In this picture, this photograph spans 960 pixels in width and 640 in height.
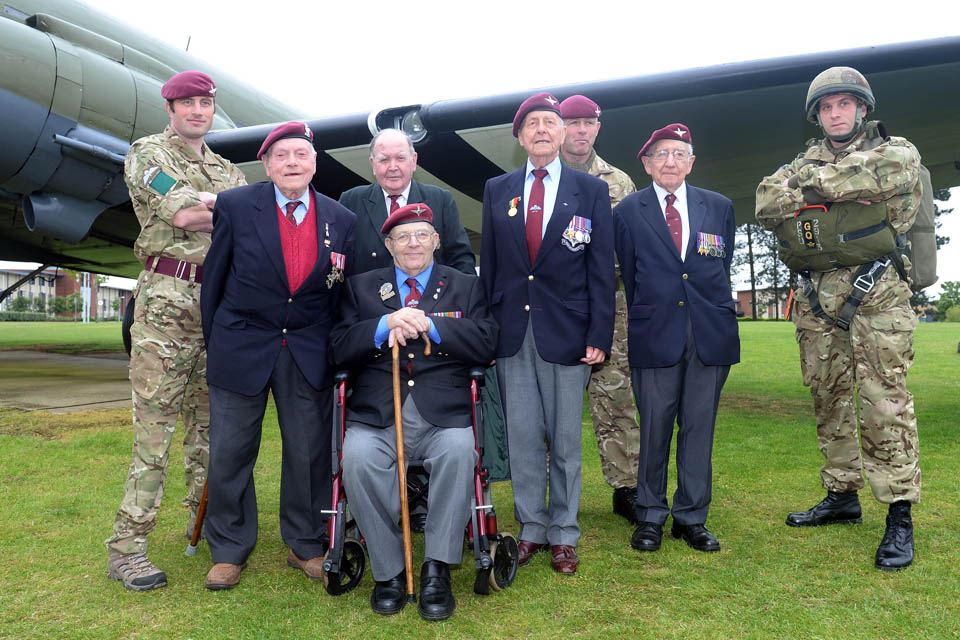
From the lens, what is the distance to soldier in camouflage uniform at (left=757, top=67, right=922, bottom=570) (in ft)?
9.31

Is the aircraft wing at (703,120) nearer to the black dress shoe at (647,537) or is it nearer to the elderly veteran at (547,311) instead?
the elderly veteran at (547,311)

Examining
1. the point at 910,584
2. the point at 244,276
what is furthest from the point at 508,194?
the point at 910,584

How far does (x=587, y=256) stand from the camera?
293 cm

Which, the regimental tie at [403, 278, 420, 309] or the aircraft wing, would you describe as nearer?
the regimental tie at [403, 278, 420, 309]

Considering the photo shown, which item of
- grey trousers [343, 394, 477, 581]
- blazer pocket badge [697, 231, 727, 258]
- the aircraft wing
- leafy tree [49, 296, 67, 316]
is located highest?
leafy tree [49, 296, 67, 316]

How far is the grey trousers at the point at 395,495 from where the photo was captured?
2.43m

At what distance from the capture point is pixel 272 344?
2693 millimetres

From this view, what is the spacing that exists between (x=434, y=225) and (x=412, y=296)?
476 millimetres

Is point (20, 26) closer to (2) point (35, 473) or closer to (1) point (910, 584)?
(2) point (35, 473)

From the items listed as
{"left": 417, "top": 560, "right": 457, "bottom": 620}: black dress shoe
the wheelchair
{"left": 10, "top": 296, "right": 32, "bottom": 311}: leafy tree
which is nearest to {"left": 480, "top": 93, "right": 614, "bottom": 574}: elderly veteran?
the wheelchair

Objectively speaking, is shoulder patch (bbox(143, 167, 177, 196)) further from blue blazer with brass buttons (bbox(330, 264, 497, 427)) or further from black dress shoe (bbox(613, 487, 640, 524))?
black dress shoe (bbox(613, 487, 640, 524))

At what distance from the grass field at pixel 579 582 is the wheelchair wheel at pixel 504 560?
0.20 feet

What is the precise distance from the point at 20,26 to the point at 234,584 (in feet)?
18.1

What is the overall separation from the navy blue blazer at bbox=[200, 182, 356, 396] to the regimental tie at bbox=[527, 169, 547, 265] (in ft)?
3.02
